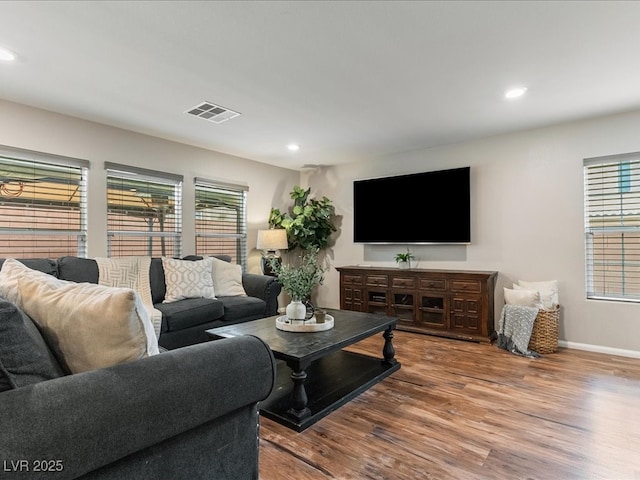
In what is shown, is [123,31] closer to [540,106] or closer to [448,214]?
[540,106]

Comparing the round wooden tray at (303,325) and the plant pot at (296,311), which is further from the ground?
the plant pot at (296,311)

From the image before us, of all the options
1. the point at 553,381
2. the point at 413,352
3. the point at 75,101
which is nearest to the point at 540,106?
the point at 553,381

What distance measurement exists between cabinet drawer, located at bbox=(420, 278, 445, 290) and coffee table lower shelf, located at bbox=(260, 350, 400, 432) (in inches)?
54.6

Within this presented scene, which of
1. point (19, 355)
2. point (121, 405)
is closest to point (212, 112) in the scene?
point (19, 355)

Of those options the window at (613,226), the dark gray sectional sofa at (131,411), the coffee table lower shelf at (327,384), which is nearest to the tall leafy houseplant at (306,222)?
the coffee table lower shelf at (327,384)

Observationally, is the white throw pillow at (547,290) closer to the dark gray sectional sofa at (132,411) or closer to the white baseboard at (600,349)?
the white baseboard at (600,349)

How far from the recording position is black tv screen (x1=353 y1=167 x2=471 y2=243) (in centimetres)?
423

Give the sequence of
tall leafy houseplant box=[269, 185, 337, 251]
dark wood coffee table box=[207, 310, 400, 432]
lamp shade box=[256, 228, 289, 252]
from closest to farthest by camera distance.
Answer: dark wood coffee table box=[207, 310, 400, 432] < lamp shade box=[256, 228, 289, 252] < tall leafy houseplant box=[269, 185, 337, 251]

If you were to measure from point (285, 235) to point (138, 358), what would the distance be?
12.7 feet

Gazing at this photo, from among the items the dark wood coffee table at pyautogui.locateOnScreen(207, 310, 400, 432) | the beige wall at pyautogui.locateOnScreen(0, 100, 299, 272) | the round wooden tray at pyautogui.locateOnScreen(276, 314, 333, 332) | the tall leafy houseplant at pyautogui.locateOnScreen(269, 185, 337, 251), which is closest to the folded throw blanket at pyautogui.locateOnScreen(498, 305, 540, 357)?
the dark wood coffee table at pyautogui.locateOnScreen(207, 310, 400, 432)

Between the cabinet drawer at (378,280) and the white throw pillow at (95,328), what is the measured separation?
3.57m

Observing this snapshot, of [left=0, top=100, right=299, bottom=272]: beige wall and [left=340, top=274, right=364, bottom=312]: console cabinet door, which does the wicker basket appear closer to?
[left=340, top=274, right=364, bottom=312]: console cabinet door

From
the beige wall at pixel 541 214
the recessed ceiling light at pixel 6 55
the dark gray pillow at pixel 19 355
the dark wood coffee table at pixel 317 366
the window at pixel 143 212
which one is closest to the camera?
the dark gray pillow at pixel 19 355

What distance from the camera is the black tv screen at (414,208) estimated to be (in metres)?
4.23
